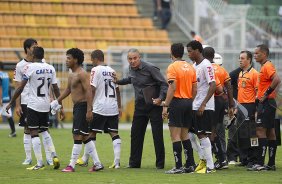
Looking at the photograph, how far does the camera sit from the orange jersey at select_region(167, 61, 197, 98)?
50.2 ft

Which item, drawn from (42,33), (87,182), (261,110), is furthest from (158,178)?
(42,33)

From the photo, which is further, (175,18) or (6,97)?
(175,18)

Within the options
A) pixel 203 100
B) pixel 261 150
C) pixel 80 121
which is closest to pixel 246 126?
pixel 261 150

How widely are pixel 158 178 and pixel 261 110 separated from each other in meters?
2.73

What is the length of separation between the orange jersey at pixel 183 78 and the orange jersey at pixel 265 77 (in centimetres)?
155

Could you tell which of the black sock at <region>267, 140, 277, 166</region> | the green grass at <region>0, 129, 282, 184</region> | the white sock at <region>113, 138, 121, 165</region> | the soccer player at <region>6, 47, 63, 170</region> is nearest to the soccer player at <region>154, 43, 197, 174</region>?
the green grass at <region>0, 129, 282, 184</region>

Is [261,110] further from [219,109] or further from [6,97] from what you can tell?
[6,97]

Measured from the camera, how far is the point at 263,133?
16.5 m

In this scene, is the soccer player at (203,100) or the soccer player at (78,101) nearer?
the soccer player at (203,100)

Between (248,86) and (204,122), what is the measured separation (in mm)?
2000

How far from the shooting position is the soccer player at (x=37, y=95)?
53.6 ft

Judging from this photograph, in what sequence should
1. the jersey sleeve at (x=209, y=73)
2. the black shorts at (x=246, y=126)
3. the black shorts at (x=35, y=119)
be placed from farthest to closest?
the black shorts at (x=246, y=126) → the black shorts at (x=35, y=119) → the jersey sleeve at (x=209, y=73)

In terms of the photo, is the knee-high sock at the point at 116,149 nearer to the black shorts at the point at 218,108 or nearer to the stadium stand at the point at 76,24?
the black shorts at the point at 218,108

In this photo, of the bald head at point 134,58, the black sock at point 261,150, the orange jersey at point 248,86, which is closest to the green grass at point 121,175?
the black sock at point 261,150
